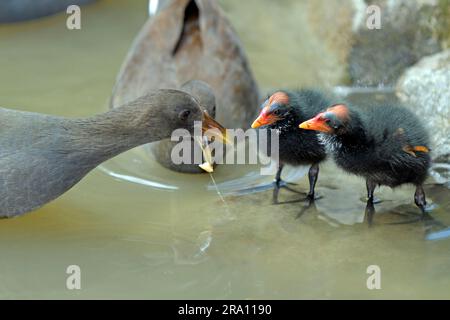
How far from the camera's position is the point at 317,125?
4500 millimetres

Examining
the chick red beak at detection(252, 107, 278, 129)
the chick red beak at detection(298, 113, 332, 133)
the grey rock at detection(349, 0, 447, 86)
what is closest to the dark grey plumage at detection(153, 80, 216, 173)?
the chick red beak at detection(252, 107, 278, 129)

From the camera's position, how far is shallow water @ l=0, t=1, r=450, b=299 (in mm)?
4059

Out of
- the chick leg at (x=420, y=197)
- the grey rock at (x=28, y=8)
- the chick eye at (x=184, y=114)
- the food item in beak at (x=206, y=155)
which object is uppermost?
the grey rock at (x=28, y=8)

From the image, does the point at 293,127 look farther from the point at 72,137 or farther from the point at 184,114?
the point at 72,137

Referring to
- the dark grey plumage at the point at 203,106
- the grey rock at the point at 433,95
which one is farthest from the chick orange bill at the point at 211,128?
the grey rock at the point at 433,95

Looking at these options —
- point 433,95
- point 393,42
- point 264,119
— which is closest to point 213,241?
point 264,119

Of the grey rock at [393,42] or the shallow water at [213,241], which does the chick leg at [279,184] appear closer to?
the shallow water at [213,241]

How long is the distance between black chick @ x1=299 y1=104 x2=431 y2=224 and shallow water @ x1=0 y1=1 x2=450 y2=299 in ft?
0.92

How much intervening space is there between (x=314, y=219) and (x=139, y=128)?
111 centimetres

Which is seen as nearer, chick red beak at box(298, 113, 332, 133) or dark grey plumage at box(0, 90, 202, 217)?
dark grey plumage at box(0, 90, 202, 217)

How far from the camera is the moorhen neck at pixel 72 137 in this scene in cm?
433

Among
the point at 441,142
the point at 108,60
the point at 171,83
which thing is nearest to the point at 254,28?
the point at 108,60

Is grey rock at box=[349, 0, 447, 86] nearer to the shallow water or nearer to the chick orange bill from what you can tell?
the shallow water

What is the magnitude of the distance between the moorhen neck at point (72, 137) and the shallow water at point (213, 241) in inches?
11.9
